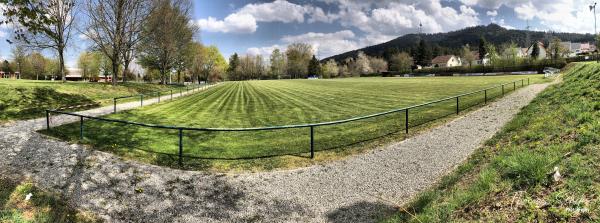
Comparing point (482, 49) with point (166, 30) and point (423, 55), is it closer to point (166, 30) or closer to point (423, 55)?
point (423, 55)

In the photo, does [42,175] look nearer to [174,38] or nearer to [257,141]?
[257,141]

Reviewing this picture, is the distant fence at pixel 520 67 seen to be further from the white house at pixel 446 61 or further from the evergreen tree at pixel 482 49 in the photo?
the white house at pixel 446 61

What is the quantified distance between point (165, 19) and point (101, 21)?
9979 millimetres

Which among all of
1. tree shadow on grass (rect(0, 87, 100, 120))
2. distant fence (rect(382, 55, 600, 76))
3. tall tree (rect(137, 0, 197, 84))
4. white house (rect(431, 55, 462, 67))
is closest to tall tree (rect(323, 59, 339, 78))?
white house (rect(431, 55, 462, 67))

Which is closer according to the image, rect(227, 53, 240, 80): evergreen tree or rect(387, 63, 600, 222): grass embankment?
rect(387, 63, 600, 222): grass embankment

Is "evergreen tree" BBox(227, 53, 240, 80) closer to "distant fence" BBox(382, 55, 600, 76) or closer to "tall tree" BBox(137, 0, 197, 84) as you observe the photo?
"distant fence" BBox(382, 55, 600, 76)

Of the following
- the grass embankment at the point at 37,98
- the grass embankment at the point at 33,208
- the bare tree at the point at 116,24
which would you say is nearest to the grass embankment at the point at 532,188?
the grass embankment at the point at 33,208

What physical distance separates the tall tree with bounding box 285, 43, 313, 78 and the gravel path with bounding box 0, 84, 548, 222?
129814 millimetres

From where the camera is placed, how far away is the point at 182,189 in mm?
7395

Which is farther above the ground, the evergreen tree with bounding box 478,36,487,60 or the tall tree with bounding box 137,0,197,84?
the evergreen tree with bounding box 478,36,487,60

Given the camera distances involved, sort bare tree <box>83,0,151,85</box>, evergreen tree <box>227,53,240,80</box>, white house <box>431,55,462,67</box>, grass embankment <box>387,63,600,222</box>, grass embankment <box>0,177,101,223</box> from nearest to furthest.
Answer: grass embankment <box>387,63,600,222</box>
grass embankment <box>0,177,101,223</box>
bare tree <box>83,0,151,85</box>
evergreen tree <box>227,53,240,80</box>
white house <box>431,55,462,67</box>

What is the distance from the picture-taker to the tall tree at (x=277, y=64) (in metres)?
144

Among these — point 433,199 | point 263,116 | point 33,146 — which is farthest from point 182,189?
point 263,116

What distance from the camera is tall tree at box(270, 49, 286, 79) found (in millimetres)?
144375
